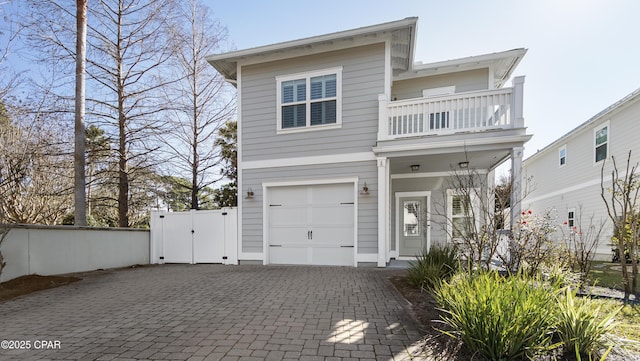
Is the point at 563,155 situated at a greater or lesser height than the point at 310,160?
greater

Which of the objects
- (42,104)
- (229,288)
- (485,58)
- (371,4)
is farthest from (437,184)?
(42,104)

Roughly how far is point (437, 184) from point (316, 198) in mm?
4218

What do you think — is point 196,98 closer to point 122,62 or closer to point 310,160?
point 122,62

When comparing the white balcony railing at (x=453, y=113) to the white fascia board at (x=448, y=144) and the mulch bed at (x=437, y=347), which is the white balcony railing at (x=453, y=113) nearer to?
the white fascia board at (x=448, y=144)

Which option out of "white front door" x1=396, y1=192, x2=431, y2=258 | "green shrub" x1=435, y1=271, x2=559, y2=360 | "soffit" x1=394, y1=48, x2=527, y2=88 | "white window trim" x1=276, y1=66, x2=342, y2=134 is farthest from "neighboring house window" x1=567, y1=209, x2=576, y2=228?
"green shrub" x1=435, y1=271, x2=559, y2=360

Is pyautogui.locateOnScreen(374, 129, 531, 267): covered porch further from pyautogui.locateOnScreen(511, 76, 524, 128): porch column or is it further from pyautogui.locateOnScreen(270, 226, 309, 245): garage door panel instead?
pyautogui.locateOnScreen(270, 226, 309, 245): garage door panel

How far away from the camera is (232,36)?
1160 centimetres

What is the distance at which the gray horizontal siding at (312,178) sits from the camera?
745 centimetres

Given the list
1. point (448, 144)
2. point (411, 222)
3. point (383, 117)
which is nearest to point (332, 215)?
point (383, 117)

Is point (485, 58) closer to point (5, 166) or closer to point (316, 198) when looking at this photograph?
point (316, 198)

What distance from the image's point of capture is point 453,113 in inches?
274

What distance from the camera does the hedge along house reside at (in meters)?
6.98

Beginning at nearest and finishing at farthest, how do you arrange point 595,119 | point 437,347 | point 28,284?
point 437,347 → point 28,284 → point 595,119

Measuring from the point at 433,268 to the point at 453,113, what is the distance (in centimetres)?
407
